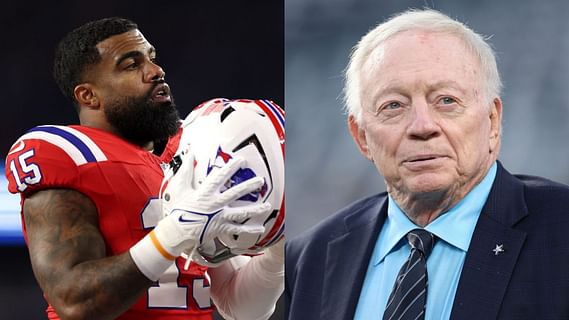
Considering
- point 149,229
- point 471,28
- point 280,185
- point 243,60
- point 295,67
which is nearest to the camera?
point 471,28

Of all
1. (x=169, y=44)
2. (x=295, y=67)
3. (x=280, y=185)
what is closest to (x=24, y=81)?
(x=169, y=44)

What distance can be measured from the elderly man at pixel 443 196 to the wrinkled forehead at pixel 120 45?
4.42ft

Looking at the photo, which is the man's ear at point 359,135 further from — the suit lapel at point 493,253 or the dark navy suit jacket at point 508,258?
the suit lapel at point 493,253

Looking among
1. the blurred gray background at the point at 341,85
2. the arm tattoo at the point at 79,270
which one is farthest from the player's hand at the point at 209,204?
the blurred gray background at the point at 341,85

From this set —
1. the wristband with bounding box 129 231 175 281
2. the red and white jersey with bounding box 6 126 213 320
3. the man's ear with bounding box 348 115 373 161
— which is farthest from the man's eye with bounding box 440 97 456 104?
the red and white jersey with bounding box 6 126 213 320

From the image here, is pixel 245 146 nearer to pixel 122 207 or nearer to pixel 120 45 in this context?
pixel 122 207

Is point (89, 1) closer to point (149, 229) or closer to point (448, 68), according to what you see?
point (149, 229)

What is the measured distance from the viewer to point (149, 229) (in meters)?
2.13

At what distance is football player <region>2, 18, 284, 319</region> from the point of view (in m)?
1.75

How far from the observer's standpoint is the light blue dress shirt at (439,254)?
106 cm

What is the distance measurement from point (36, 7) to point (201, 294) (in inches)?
61.0

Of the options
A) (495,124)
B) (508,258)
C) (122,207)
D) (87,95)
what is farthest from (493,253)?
(87,95)

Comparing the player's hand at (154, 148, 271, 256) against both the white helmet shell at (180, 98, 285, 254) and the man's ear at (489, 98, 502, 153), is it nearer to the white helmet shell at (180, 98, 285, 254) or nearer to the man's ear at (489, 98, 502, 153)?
the white helmet shell at (180, 98, 285, 254)

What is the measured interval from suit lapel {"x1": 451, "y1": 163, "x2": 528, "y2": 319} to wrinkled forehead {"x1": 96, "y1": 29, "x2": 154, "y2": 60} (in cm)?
149
